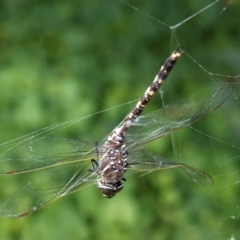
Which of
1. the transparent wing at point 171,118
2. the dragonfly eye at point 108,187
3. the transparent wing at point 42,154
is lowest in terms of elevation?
the dragonfly eye at point 108,187

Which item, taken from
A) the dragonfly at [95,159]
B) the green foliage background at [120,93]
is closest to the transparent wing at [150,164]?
the dragonfly at [95,159]

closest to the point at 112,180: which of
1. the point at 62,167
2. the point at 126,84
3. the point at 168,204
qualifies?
the point at 62,167

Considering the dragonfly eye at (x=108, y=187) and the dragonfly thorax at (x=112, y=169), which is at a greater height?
the dragonfly thorax at (x=112, y=169)

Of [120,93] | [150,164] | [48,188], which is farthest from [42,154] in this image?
[120,93]

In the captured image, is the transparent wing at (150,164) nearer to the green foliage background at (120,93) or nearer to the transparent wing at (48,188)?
the transparent wing at (48,188)

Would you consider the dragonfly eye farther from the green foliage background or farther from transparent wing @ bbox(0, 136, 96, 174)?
the green foliage background

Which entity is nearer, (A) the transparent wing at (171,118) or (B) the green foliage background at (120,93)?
(A) the transparent wing at (171,118)
